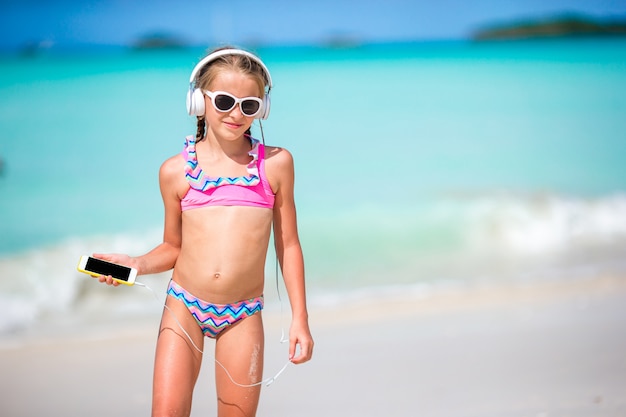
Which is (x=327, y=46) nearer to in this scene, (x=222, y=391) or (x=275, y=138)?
(x=275, y=138)

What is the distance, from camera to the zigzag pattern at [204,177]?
289 cm

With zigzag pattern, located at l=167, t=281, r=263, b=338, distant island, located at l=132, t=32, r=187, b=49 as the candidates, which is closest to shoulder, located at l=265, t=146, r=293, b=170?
zigzag pattern, located at l=167, t=281, r=263, b=338

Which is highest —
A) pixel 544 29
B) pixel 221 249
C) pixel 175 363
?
pixel 544 29

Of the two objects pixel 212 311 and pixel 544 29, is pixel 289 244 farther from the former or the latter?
pixel 544 29

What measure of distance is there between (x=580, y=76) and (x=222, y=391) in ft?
55.0

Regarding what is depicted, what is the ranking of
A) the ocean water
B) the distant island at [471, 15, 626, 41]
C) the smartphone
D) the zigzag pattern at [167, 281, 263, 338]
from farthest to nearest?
the distant island at [471, 15, 626, 41] < the ocean water < the zigzag pattern at [167, 281, 263, 338] < the smartphone

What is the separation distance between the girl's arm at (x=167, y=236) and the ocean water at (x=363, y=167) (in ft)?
3.45

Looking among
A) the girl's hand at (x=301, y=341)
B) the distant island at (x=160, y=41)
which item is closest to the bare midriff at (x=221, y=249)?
the girl's hand at (x=301, y=341)

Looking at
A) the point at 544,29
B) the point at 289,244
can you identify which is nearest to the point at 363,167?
the point at 289,244

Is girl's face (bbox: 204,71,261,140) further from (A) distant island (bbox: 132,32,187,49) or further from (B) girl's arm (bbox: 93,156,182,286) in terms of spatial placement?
(A) distant island (bbox: 132,32,187,49)

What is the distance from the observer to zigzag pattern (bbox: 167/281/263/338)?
2.94 m

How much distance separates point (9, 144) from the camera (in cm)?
1309

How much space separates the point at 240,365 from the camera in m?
2.95

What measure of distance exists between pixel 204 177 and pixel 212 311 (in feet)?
1.49
